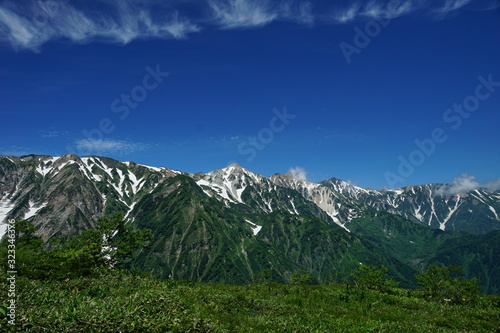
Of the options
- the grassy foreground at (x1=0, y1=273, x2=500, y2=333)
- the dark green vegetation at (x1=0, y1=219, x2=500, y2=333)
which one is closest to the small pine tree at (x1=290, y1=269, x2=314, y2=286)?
the dark green vegetation at (x1=0, y1=219, x2=500, y2=333)

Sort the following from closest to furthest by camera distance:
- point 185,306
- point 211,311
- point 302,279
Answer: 1. point 185,306
2. point 211,311
3. point 302,279

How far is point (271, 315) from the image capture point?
2211 centimetres

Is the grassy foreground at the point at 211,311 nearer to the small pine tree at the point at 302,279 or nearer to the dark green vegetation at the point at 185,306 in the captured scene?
the dark green vegetation at the point at 185,306

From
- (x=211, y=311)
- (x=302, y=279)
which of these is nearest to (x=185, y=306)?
(x=211, y=311)

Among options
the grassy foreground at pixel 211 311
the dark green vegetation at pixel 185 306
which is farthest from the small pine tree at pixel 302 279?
the grassy foreground at pixel 211 311

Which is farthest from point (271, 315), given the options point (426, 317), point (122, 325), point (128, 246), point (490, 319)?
point (128, 246)

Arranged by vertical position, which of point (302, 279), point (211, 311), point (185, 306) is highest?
point (185, 306)

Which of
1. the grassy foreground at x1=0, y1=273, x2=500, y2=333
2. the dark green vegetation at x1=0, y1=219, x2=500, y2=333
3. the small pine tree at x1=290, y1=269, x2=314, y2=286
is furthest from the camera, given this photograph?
the small pine tree at x1=290, y1=269, x2=314, y2=286

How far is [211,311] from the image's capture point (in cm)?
2117

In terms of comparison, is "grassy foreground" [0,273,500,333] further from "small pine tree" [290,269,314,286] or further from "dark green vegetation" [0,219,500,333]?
Result: "small pine tree" [290,269,314,286]

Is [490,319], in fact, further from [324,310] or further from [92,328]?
[92,328]

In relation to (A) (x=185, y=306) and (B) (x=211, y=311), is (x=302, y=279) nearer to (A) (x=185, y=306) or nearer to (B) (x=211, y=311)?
(B) (x=211, y=311)

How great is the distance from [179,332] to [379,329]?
49.5 feet

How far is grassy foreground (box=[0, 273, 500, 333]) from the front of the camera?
12.2 meters
